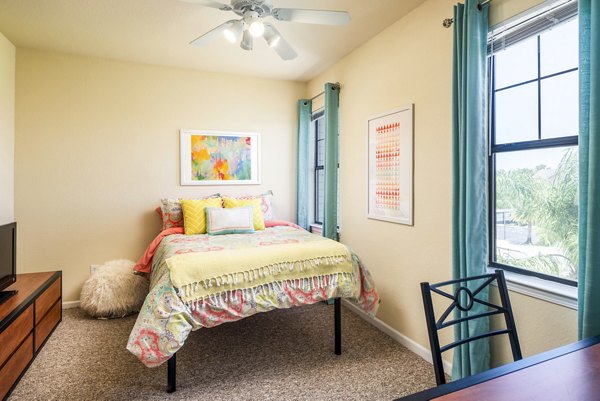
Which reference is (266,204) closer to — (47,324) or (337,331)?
(337,331)

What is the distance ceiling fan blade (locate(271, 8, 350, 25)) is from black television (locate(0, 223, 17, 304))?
238 centimetres

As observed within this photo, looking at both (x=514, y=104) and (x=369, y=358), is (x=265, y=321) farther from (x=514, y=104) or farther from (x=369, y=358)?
(x=514, y=104)

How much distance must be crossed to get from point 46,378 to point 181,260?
121 centimetres

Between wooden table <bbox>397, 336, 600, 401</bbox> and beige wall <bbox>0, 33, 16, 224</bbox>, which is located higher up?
beige wall <bbox>0, 33, 16, 224</bbox>

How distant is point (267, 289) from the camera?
2197mm

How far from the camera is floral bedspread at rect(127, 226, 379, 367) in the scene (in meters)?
1.85

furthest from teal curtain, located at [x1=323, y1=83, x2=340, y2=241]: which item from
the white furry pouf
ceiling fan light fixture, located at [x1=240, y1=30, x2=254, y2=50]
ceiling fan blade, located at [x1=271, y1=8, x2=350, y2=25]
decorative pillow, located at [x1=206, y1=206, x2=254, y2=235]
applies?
the white furry pouf

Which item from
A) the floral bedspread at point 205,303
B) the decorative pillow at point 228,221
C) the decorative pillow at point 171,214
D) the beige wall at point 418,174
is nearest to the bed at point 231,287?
the floral bedspread at point 205,303

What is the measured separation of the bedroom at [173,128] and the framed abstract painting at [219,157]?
100mm

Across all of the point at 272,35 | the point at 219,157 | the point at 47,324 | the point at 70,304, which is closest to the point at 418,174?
the point at 272,35

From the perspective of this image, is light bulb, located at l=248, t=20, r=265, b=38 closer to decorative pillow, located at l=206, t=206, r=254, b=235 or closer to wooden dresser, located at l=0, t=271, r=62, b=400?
decorative pillow, located at l=206, t=206, r=254, b=235

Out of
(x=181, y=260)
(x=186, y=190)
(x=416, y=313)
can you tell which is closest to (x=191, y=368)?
(x=181, y=260)

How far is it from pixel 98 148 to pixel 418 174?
10.6 ft

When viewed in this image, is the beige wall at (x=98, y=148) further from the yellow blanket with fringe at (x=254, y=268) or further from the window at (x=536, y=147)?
the window at (x=536, y=147)
